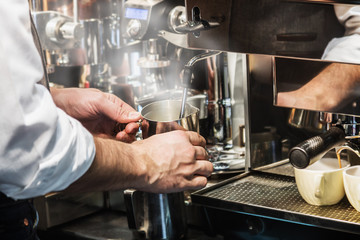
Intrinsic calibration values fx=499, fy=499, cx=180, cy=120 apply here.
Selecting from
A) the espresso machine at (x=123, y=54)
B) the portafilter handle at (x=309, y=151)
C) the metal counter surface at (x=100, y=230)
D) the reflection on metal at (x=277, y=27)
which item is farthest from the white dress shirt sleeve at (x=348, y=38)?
the metal counter surface at (x=100, y=230)

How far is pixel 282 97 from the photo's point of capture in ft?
3.48

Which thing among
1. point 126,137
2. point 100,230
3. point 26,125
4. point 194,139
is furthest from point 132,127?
point 100,230

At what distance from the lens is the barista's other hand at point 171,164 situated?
33.7 inches

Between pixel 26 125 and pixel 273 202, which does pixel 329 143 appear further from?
pixel 26 125

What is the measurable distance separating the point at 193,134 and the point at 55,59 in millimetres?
1087

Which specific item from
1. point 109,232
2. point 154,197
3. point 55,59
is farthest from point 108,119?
point 55,59

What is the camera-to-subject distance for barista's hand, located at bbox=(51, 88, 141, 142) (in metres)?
1.07

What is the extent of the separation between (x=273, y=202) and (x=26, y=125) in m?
0.63

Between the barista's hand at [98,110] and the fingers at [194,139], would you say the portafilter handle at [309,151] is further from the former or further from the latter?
the barista's hand at [98,110]

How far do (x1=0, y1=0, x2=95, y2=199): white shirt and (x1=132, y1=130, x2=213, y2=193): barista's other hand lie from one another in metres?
0.17

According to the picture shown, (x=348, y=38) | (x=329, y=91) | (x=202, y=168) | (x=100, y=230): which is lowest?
(x=100, y=230)

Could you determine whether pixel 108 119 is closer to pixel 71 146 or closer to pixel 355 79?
pixel 71 146

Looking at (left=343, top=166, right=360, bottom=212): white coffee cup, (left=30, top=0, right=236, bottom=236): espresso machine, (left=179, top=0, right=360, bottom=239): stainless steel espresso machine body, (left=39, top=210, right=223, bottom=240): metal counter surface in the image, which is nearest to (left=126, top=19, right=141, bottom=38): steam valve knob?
(left=30, top=0, right=236, bottom=236): espresso machine

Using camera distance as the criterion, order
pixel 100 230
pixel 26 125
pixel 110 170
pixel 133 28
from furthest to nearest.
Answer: pixel 133 28 < pixel 100 230 < pixel 110 170 < pixel 26 125
